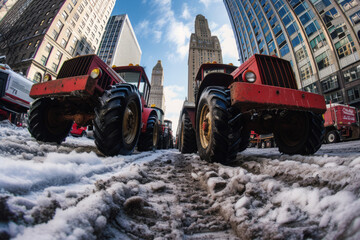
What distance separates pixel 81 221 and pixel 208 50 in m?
69.9

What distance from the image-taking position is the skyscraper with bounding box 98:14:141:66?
2433 inches

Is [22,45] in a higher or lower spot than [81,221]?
higher

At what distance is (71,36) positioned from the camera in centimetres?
2966

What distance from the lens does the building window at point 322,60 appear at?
817 inches

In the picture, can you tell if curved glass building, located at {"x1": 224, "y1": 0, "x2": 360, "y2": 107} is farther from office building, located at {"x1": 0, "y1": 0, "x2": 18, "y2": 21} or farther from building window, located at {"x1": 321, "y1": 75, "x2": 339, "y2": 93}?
office building, located at {"x1": 0, "y1": 0, "x2": 18, "y2": 21}

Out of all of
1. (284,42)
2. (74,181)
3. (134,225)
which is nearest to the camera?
(134,225)

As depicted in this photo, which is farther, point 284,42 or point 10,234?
point 284,42

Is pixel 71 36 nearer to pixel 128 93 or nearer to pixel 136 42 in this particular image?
pixel 128 93

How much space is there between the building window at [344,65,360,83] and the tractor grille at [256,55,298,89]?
23235 mm

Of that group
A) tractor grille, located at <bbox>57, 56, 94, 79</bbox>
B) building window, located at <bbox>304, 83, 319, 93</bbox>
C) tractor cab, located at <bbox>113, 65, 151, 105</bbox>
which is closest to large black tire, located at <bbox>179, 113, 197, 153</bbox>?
tractor cab, located at <bbox>113, 65, 151, 105</bbox>

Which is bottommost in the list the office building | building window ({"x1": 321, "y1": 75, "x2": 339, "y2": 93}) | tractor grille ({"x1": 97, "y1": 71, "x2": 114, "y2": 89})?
tractor grille ({"x1": 97, "y1": 71, "x2": 114, "y2": 89})

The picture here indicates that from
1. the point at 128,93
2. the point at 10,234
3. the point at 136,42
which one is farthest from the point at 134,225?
the point at 136,42

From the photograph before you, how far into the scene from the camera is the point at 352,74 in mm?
18234

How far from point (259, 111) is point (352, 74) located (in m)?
24.9
